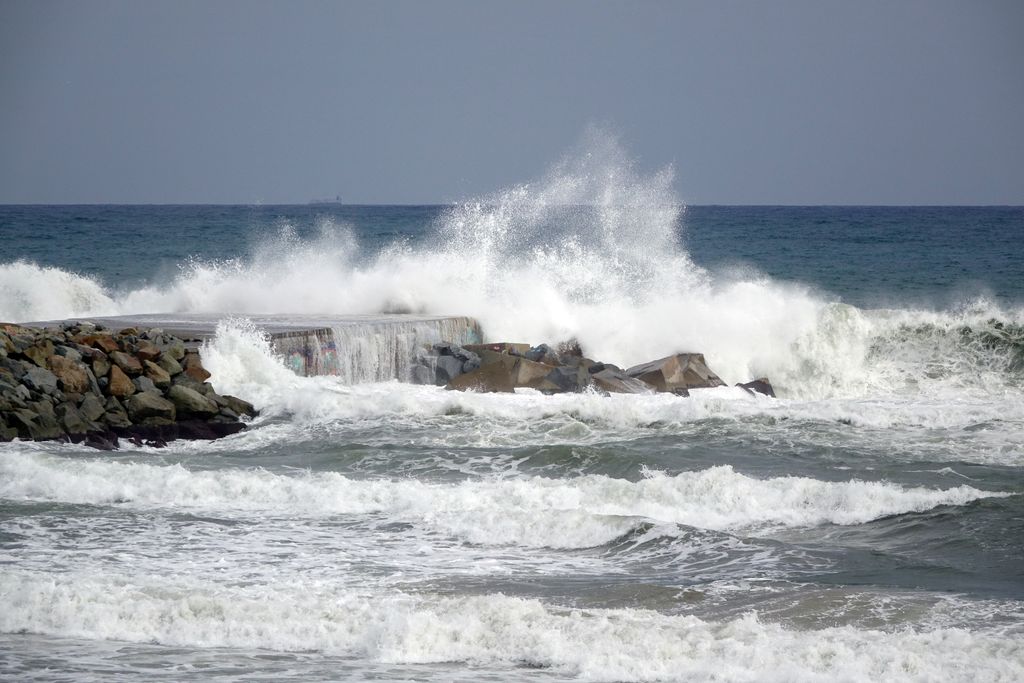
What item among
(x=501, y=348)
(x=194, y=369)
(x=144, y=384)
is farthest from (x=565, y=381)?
(x=144, y=384)

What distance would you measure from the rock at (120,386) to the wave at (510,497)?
9.00 ft

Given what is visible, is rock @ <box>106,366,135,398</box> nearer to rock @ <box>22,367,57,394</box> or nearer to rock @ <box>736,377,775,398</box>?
rock @ <box>22,367,57,394</box>

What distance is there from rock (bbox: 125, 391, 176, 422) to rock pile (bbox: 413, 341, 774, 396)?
13.2 feet

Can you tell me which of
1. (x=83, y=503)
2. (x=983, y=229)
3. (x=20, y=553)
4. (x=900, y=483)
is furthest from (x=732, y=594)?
(x=983, y=229)

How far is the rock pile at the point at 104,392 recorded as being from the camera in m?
12.6

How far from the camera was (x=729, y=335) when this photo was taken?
1995 cm

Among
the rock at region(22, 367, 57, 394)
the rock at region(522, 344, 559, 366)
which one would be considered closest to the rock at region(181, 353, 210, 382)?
the rock at region(22, 367, 57, 394)

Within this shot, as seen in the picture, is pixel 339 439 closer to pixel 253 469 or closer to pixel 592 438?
pixel 253 469

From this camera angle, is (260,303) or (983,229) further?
(983,229)

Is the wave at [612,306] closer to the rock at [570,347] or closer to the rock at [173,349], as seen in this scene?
the rock at [570,347]

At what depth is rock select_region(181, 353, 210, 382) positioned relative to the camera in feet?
47.3

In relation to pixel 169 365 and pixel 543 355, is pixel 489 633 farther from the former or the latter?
pixel 543 355

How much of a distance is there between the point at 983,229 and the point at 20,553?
60526mm

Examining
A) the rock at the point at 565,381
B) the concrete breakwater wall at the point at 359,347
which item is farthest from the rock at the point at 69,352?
the rock at the point at 565,381
